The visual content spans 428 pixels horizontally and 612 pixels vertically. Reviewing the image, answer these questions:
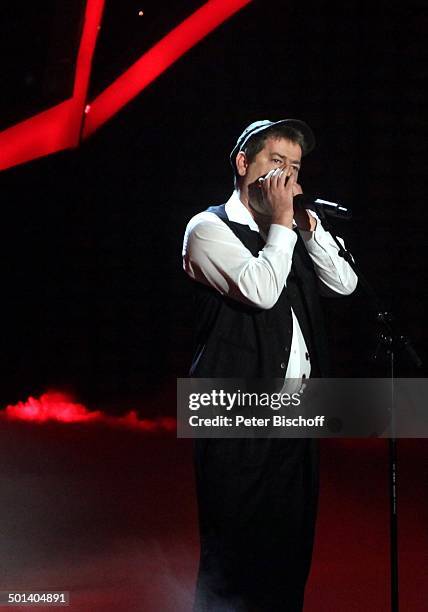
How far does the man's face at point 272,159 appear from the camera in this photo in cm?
260

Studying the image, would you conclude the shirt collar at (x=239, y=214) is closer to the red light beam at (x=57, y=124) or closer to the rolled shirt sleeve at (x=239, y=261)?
A: the rolled shirt sleeve at (x=239, y=261)

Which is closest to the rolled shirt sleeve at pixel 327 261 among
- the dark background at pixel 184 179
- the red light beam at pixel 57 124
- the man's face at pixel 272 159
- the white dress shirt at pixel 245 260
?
the white dress shirt at pixel 245 260

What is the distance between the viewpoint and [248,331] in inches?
99.2

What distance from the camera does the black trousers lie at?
8.24 ft

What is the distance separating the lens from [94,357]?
10.7ft

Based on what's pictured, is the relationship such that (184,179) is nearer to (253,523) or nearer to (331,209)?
(331,209)

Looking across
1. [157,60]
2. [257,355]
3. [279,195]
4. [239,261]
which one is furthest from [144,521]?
[157,60]

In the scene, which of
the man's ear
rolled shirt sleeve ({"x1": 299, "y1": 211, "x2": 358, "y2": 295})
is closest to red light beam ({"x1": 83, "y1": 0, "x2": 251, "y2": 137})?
the man's ear

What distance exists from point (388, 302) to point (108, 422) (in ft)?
3.82

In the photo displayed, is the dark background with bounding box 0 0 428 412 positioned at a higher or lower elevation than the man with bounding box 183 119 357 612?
higher

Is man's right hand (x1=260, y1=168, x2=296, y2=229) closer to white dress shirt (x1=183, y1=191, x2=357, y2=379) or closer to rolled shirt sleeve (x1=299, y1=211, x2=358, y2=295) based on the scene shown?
white dress shirt (x1=183, y1=191, x2=357, y2=379)

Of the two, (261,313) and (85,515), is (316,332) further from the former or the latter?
(85,515)

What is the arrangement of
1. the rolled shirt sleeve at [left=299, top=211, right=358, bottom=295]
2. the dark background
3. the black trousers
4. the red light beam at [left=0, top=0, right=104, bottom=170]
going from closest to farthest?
the black trousers → the rolled shirt sleeve at [left=299, top=211, right=358, bottom=295] → the dark background → the red light beam at [left=0, top=0, right=104, bottom=170]

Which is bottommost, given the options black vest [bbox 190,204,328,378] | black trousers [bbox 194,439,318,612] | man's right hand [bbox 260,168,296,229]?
black trousers [bbox 194,439,318,612]
